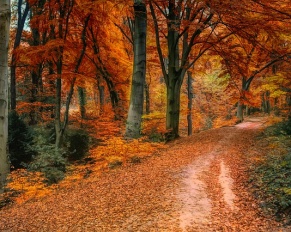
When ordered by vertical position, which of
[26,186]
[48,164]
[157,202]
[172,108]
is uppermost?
[172,108]

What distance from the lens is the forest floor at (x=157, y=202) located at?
467 cm

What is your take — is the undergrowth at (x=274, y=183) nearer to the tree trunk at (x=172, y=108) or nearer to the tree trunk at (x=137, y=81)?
the tree trunk at (x=137, y=81)

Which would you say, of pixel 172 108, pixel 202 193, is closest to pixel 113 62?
pixel 172 108

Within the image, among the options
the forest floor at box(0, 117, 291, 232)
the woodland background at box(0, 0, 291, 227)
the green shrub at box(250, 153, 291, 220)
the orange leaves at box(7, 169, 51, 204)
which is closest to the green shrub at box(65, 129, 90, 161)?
the woodland background at box(0, 0, 291, 227)

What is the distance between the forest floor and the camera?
15.3ft

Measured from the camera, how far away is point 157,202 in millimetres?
5391

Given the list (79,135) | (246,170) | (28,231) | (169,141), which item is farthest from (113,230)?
(79,135)

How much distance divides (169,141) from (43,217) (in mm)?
8247

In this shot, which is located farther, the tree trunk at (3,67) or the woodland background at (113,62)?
the woodland background at (113,62)

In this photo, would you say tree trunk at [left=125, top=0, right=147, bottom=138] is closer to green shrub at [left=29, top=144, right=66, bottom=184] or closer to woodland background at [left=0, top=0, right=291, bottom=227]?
woodland background at [left=0, top=0, right=291, bottom=227]

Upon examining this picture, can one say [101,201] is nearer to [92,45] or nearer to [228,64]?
[228,64]

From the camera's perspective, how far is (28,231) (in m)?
5.56

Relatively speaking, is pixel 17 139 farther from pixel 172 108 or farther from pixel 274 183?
pixel 274 183

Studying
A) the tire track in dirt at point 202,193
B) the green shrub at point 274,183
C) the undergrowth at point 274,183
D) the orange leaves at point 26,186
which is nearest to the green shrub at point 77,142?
the orange leaves at point 26,186
